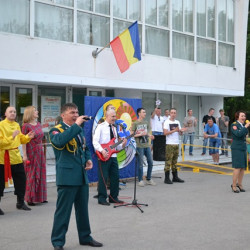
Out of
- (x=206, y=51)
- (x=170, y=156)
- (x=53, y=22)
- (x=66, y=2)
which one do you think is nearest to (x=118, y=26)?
(x=66, y=2)

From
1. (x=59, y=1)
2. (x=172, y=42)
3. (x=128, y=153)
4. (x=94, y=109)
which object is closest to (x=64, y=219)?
(x=94, y=109)

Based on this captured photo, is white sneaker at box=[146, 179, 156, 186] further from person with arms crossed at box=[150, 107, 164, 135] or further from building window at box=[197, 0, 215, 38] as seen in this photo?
building window at box=[197, 0, 215, 38]

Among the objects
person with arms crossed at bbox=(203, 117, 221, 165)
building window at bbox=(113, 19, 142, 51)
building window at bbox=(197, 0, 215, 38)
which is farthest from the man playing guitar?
building window at bbox=(197, 0, 215, 38)

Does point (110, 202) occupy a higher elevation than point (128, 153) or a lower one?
lower

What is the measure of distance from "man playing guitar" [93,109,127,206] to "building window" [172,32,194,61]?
1033 centimetres

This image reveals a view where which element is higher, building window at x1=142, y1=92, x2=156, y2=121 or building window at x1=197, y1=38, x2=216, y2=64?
building window at x1=197, y1=38, x2=216, y2=64

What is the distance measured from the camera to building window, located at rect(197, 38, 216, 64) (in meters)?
19.2

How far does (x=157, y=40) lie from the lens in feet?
56.5

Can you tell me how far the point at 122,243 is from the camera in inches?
219

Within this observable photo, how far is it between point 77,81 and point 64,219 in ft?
30.5

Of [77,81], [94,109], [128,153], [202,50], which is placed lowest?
[128,153]

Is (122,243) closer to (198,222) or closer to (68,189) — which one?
(68,189)

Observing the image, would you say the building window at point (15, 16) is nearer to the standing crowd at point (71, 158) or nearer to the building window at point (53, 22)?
the building window at point (53, 22)

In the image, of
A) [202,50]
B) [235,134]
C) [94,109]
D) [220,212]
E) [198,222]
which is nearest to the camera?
[198,222]
